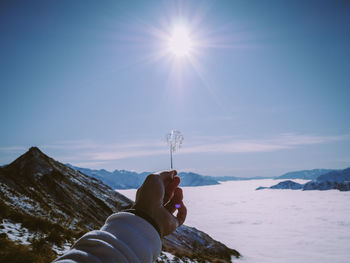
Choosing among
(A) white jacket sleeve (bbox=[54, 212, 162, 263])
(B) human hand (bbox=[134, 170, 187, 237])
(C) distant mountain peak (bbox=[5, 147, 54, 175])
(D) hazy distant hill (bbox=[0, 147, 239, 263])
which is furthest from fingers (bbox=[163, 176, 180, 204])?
(C) distant mountain peak (bbox=[5, 147, 54, 175])

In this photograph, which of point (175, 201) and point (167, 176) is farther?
point (175, 201)

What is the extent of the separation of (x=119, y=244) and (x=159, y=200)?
0.88m

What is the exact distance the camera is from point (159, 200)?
2543 millimetres

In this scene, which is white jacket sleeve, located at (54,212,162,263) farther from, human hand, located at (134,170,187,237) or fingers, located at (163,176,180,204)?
fingers, located at (163,176,180,204)

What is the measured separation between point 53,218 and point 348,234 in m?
243

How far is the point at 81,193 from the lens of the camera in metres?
23.9

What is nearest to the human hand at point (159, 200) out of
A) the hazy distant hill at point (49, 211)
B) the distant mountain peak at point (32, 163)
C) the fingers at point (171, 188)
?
the fingers at point (171, 188)

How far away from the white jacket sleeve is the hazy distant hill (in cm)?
649

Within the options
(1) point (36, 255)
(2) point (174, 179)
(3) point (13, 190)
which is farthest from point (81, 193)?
(2) point (174, 179)

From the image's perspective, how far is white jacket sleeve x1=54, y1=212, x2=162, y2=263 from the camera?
5.17 feet

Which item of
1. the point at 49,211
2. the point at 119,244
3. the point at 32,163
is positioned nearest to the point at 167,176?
the point at 119,244

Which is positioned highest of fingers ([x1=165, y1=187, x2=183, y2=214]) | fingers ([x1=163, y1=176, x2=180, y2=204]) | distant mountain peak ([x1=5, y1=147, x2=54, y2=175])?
distant mountain peak ([x1=5, y1=147, x2=54, y2=175])

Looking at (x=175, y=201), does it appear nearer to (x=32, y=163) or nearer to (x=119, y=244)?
(x=119, y=244)

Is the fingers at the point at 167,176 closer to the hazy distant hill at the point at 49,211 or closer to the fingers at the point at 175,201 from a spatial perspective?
the fingers at the point at 175,201
